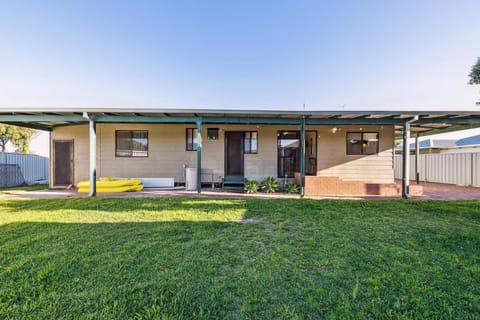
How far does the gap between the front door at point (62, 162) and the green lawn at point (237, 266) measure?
4.64 metres

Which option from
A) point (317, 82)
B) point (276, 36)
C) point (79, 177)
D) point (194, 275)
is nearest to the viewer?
point (194, 275)

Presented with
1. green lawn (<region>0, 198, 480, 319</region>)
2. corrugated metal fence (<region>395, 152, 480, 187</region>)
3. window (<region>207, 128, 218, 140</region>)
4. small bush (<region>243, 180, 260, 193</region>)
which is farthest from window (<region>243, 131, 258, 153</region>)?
A: corrugated metal fence (<region>395, 152, 480, 187</region>)

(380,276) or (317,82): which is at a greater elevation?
(317,82)

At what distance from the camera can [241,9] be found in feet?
35.8

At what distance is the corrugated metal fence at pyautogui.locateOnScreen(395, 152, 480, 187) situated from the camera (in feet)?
30.8

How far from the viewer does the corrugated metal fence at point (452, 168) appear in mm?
9389

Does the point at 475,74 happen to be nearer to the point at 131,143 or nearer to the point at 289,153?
the point at 289,153

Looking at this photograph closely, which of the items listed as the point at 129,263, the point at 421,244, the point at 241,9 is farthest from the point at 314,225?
the point at 241,9

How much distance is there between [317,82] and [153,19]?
1040 centimetres

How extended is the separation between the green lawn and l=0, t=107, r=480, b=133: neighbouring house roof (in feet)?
10.3

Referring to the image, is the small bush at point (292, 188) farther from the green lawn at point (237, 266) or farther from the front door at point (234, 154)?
the green lawn at point (237, 266)

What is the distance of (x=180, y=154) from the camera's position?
8703 mm

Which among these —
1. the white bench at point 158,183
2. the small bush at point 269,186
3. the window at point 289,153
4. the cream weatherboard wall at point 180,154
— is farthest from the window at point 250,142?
the white bench at point 158,183

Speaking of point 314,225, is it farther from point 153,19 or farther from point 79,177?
point 153,19
